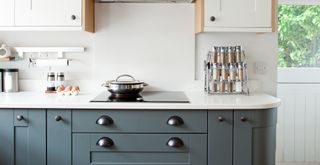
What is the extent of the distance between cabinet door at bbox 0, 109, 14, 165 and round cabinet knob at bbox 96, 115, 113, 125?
572mm

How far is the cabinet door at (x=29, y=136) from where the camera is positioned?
2416 mm

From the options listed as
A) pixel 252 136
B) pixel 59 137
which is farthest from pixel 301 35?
pixel 59 137

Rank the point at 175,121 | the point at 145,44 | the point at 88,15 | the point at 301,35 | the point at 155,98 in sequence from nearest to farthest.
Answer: the point at 175,121 < the point at 155,98 < the point at 88,15 < the point at 145,44 < the point at 301,35

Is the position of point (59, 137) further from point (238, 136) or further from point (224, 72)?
point (224, 72)

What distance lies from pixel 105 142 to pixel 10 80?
113 centimetres

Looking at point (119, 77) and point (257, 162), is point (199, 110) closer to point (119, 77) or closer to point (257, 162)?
point (257, 162)

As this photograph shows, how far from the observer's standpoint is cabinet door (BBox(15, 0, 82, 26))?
2.71 m

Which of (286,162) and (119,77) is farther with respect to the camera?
(286,162)

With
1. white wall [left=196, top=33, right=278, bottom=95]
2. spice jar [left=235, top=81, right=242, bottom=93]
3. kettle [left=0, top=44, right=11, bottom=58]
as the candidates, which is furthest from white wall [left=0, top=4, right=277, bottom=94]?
spice jar [left=235, top=81, right=242, bottom=93]

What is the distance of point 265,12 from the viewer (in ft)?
8.97

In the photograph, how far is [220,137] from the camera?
240 centimetres

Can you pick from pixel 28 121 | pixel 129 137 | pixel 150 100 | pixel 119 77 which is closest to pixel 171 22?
pixel 119 77

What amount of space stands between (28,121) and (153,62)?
1108 millimetres

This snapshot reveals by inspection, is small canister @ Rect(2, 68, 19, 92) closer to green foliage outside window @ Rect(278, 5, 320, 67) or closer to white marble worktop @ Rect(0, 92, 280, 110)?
white marble worktop @ Rect(0, 92, 280, 110)
